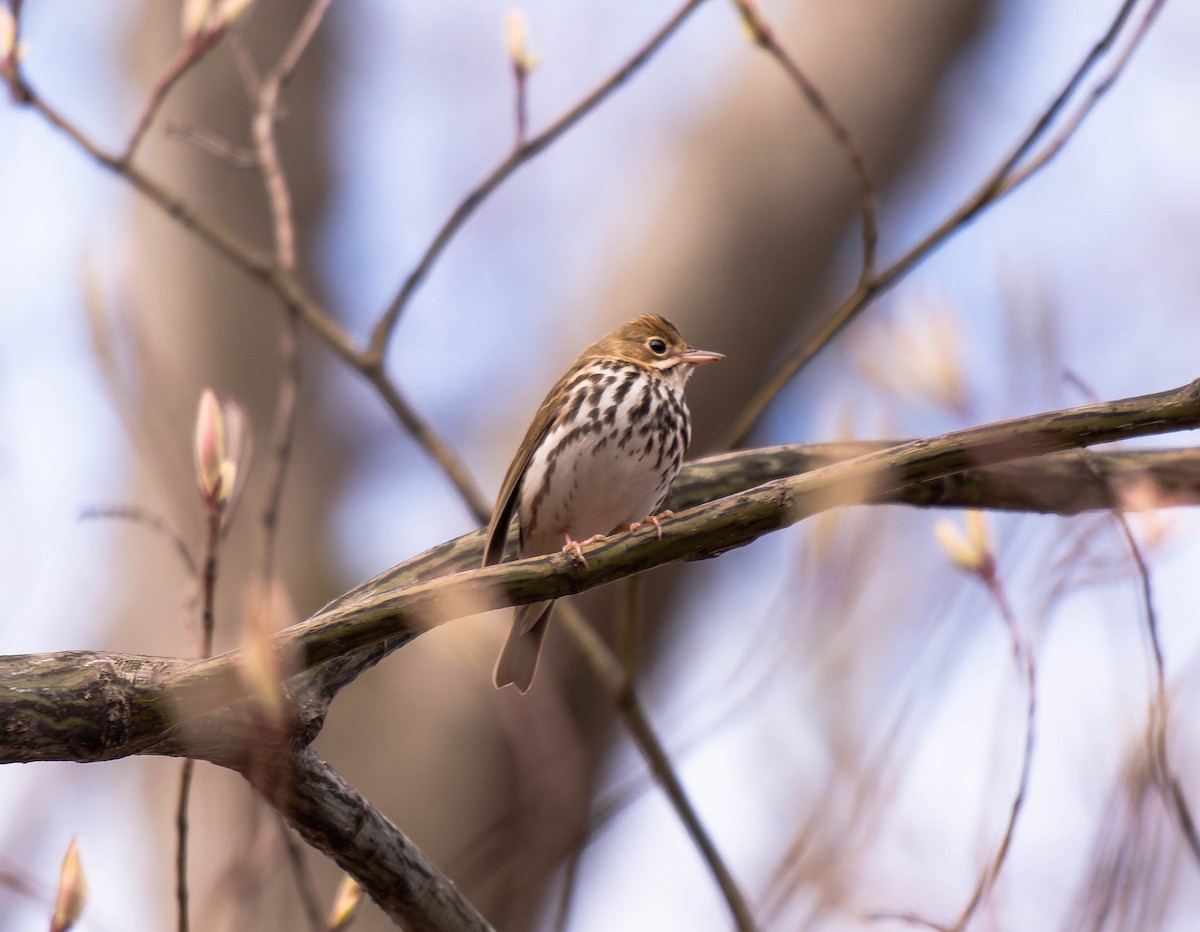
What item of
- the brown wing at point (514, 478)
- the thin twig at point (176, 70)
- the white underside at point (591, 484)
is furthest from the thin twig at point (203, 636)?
the white underside at point (591, 484)

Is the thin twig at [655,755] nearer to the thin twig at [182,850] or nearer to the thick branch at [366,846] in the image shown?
the thick branch at [366,846]

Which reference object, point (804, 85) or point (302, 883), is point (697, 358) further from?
point (302, 883)

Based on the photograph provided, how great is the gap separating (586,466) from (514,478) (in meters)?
0.18

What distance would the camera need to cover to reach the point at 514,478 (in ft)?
10.00

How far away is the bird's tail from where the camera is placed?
2.97 m

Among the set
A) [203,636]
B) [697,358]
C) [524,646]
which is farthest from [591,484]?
[203,636]

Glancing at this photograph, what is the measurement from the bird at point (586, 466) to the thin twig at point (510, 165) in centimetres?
45

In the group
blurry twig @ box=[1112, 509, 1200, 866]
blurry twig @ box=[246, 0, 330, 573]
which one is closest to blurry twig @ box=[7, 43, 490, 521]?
blurry twig @ box=[246, 0, 330, 573]

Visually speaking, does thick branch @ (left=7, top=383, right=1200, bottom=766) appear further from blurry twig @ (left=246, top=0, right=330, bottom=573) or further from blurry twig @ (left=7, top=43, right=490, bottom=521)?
blurry twig @ (left=7, top=43, right=490, bottom=521)

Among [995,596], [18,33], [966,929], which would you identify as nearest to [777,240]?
[18,33]

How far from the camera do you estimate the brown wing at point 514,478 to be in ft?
8.38

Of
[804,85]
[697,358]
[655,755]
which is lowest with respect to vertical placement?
[655,755]

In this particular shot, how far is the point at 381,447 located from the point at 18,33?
2.86 meters

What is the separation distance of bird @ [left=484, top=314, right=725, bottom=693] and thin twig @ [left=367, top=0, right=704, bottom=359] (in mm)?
449
